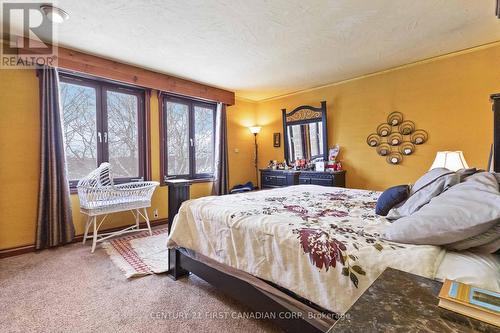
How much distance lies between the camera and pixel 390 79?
3605mm

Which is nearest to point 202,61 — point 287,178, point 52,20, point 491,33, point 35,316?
point 52,20

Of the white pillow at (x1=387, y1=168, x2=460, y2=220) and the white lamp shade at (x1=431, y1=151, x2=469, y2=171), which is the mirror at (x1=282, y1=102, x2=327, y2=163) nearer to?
the white lamp shade at (x1=431, y1=151, x2=469, y2=171)

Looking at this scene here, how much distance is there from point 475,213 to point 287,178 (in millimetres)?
3497

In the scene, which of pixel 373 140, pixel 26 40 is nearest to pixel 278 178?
pixel 373 140

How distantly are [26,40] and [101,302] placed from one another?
289 cm

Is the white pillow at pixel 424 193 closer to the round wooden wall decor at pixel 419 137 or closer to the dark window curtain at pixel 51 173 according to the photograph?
the round wooden wall decor at pixel 419 137

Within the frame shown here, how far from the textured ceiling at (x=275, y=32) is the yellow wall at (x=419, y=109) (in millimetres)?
249

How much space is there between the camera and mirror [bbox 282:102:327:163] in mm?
4305

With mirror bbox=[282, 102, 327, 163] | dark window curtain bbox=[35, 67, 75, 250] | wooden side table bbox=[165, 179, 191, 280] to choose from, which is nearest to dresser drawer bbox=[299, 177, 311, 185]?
mirror bbox=[282, 102, 327, 163]

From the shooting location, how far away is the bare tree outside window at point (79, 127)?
316 centimetres

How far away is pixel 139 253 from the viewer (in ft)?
Result: 8.96

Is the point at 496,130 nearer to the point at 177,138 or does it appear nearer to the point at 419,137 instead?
the point at 419,137

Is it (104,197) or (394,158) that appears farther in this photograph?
(394,158)

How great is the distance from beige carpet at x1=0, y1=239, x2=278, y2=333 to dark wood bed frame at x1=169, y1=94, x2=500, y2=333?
0.18 m
